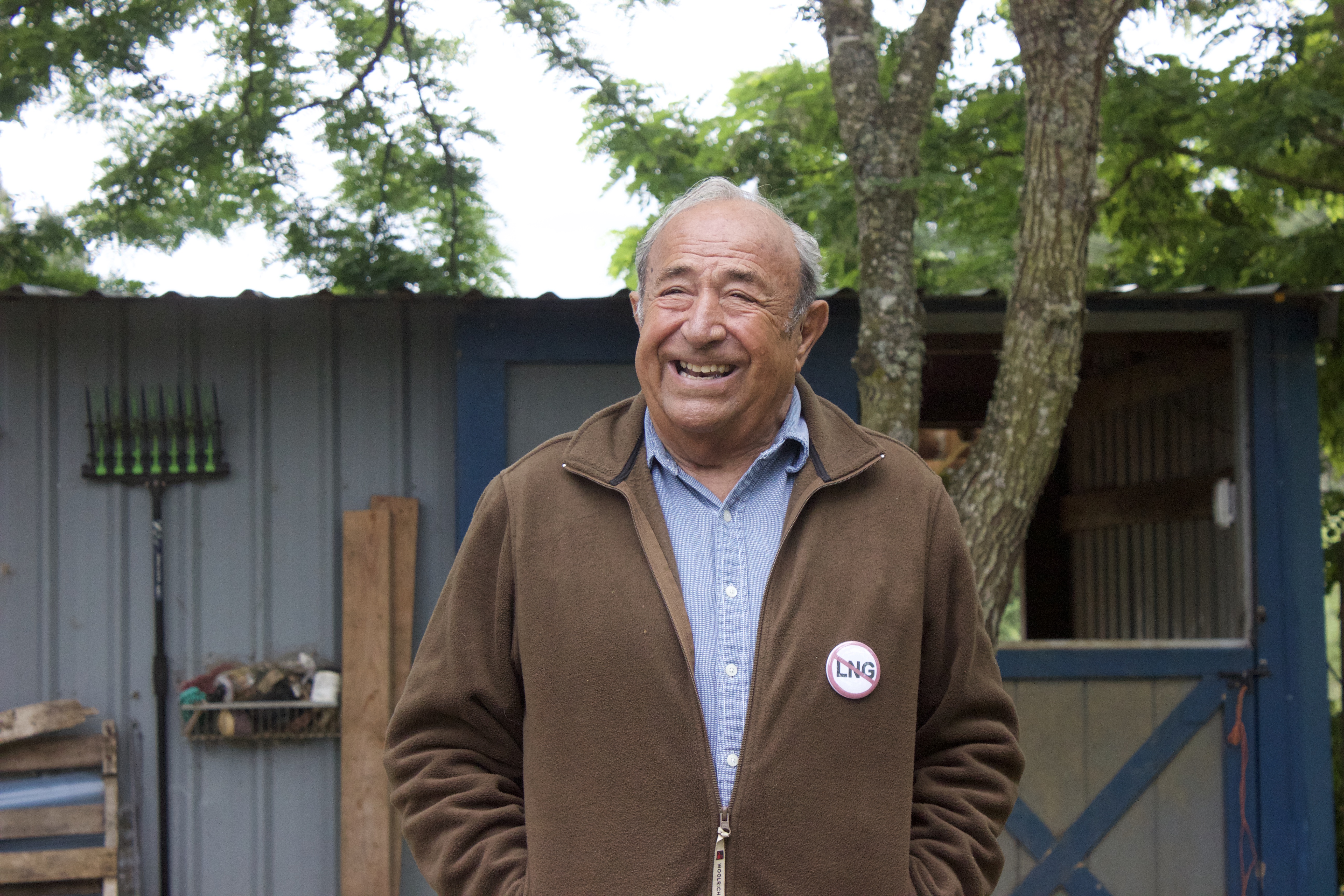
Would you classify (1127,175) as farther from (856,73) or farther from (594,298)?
(594,298)

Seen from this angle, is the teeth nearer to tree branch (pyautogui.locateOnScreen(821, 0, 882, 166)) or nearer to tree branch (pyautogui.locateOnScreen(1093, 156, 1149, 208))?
tree branch (pyautogui.locateOnScreen(821, 0, 882, 166))

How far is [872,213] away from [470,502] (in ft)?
6.17

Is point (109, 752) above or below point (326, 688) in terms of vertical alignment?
below

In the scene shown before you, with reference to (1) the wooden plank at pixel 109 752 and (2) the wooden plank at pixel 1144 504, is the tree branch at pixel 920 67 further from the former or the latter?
(1) the wooden plank at pixel 109 752

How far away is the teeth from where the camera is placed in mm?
1659

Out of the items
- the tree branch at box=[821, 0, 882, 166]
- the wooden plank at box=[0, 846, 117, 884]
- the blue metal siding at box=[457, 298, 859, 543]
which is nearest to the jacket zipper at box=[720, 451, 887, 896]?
the tree branch at box=[821, 0, 882, 166]

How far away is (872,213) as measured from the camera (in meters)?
3.46

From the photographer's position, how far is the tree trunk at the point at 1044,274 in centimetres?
321

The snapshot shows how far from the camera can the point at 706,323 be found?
1.64 metres

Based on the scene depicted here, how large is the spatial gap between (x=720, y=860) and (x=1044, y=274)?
7.56 feet

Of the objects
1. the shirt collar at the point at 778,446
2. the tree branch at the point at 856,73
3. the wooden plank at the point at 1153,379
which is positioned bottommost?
the shirt collar at the point at 778,446

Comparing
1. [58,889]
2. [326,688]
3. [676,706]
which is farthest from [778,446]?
[58,889]

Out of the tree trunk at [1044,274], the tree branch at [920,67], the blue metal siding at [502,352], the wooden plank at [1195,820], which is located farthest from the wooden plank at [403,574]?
the wooden plank at [1195,820]

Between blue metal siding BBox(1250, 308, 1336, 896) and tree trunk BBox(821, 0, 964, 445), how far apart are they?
1.91m
